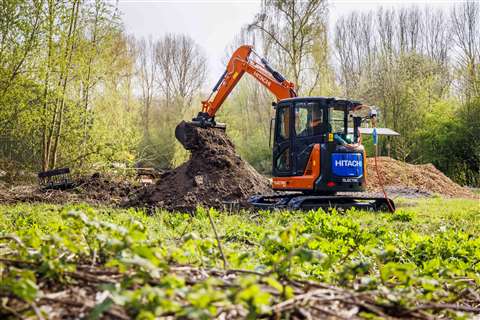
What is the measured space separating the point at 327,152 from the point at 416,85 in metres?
18.7

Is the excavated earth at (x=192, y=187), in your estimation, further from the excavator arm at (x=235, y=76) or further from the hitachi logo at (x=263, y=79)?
the hitachi logo at (x=263, y=79)

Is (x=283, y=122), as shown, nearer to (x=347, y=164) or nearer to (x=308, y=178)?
(x=308, y=178)

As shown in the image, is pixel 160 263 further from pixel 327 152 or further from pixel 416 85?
pixel 416 85

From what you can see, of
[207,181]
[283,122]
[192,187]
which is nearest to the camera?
[283,122]

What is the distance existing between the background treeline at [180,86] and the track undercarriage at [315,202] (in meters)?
6.56

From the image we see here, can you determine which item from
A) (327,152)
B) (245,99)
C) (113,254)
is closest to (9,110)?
(327,152)

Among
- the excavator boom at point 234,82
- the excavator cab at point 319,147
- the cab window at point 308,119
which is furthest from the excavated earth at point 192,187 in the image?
the cab window at point 308,119

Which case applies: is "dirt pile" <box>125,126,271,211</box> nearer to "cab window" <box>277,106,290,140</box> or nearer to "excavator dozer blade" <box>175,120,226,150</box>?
"excavator dozer blade" <box>175,120,226,150</box>

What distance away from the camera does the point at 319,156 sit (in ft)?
34.2

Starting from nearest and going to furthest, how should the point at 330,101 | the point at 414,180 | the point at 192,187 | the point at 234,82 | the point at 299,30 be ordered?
the point at 330,101, the point at 192,187, the point at 234,82, the point at 414,180, the point at 299,30

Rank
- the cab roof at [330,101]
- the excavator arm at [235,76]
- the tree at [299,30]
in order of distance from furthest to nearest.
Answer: the tree at [299,30], the excavator arm at [235,76], the cab roof at [330,101]

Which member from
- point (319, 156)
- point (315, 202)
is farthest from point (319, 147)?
point (315, 202)

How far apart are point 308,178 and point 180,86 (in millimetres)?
31033

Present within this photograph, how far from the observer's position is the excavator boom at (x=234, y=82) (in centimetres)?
1277
